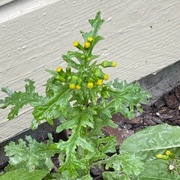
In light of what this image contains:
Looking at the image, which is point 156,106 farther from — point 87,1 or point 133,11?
point 87,1

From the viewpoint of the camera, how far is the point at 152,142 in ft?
10.2

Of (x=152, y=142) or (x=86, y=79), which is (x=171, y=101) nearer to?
(x=152, y=142)

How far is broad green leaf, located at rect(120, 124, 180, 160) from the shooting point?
10.1 feet

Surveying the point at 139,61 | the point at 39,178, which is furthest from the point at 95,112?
the point at 139,61

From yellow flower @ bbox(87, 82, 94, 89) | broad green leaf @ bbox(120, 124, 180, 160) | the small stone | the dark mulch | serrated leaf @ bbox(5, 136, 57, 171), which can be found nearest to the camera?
yellow flower @ bbox(87, 82, 94, 89)

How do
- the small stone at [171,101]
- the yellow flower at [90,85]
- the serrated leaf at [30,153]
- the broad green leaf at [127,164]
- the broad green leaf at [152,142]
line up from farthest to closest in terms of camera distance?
the small stone at [171,101] < the broad green leaf at [152,142] < the serrated leaf at [30,153] < the broad green leaf at [127,164] < the yellow flower at [90,85]

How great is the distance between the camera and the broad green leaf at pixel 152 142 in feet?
10.1

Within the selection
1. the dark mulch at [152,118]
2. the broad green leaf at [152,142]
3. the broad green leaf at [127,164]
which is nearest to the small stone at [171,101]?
the dark mulch at [152,118]

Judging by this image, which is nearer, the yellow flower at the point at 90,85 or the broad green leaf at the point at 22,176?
the yellow flower at the point at 90,85

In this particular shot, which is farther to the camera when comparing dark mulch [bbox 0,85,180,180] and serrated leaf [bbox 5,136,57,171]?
dark mulch [bbox 0,85,180,180]

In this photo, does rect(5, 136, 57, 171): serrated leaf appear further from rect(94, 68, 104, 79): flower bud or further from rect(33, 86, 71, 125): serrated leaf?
rect(94, 68, 104, 79): flower bud

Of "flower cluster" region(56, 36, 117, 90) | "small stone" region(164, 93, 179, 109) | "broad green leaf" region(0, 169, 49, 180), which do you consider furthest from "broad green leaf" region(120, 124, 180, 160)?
"flower cluster" region(56, 36, 117, 90)

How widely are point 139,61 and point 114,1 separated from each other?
49 centimetres

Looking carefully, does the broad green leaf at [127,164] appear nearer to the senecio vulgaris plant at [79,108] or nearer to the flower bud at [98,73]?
the senecio vulgaris plant at [79,108]
